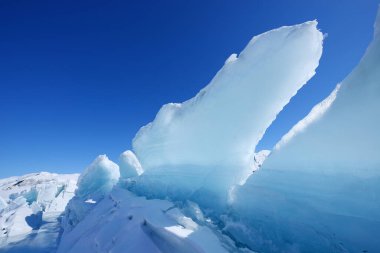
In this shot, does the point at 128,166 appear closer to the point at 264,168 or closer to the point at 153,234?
the point at 153,234

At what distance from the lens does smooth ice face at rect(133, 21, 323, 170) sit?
6484 mm

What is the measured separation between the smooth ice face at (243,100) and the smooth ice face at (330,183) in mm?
1618

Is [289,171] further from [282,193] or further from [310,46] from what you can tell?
[310,46]

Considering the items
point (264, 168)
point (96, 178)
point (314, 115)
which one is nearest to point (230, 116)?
point (264, 168)

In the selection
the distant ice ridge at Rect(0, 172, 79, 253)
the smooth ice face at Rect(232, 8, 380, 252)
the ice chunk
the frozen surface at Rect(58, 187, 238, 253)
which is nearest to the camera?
the smooth ice face at Rect(232, 8, 380, 252)

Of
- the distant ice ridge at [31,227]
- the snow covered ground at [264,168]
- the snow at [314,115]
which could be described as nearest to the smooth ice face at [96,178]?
the distant ice ridge at [31,227]

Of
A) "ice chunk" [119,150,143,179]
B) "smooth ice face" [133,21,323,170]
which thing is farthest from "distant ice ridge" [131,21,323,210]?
"ice chunk" [119,150,143,179]

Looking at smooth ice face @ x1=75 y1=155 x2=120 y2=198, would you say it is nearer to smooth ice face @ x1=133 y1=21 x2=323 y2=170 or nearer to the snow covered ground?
the snow covered ground

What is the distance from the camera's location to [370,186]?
4234mm

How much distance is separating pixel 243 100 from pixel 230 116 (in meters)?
0.72

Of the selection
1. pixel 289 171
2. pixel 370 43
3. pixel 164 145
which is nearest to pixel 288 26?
pixel 370 43

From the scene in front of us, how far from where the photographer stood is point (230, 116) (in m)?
7.88

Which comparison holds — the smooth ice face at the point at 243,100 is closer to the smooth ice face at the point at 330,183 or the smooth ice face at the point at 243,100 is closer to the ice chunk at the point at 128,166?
A: the smooth ice face at the point at 330,183

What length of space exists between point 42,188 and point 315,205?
97.8 ft
